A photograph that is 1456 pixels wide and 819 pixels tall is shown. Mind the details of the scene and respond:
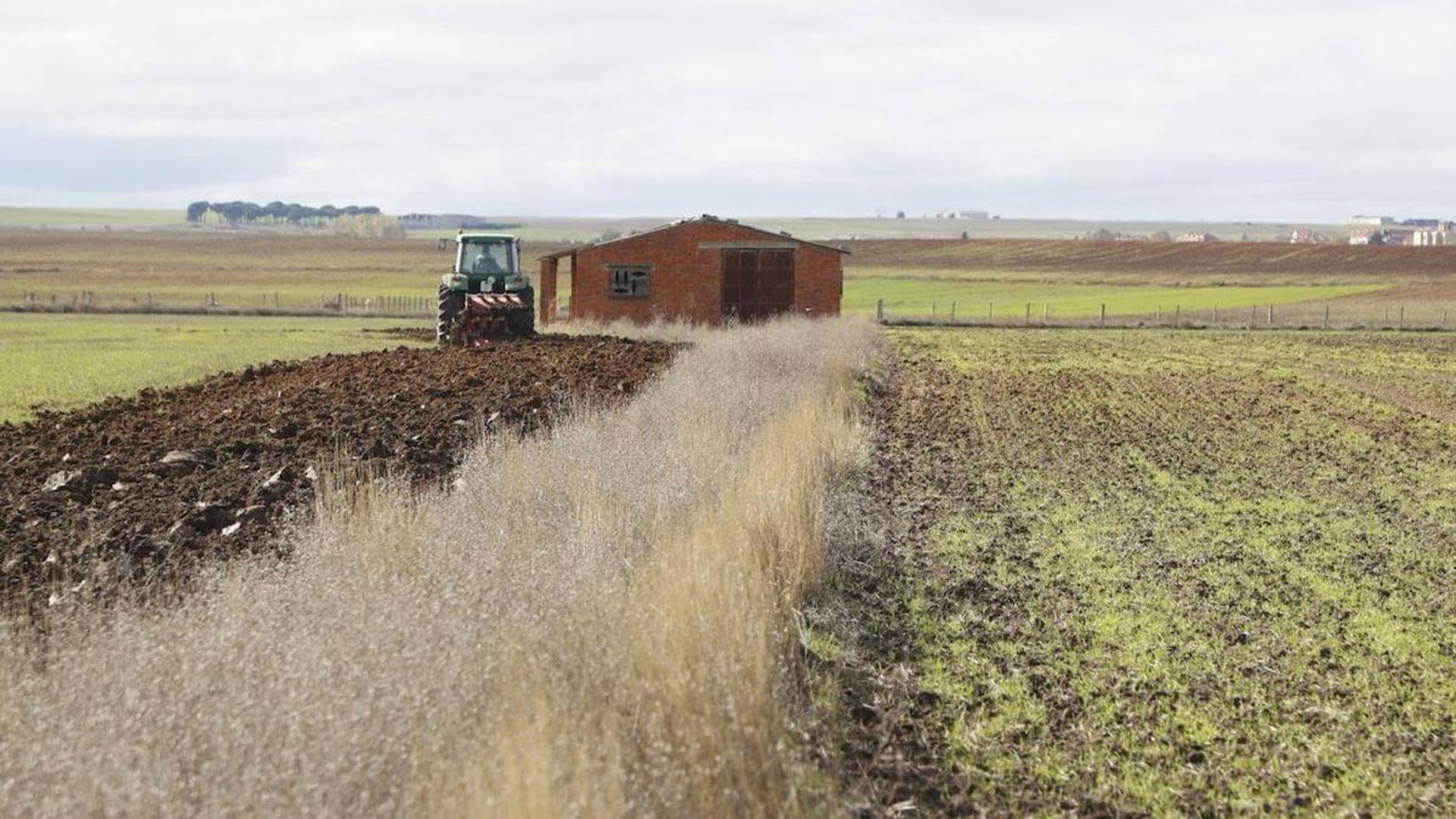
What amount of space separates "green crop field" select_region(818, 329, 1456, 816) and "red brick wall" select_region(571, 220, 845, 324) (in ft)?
74.2

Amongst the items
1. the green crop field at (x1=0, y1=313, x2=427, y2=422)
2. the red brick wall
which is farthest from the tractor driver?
the red brick wall

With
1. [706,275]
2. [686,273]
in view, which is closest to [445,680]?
[706,275]

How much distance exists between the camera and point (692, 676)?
20.1 ft

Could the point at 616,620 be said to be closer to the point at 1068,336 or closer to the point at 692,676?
the point at 692,676

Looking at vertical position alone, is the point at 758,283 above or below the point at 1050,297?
above

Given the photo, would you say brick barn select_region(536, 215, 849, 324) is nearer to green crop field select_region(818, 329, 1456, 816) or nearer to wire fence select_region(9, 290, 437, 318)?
wire fence select_region(9, 290, 437, 318)

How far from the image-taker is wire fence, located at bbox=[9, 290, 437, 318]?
59.9 m

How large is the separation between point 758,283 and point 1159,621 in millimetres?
34812

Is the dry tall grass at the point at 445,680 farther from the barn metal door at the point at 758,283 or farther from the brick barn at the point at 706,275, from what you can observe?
the barn metal door at the point at 758,283

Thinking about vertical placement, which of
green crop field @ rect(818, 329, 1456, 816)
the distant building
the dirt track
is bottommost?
green crop field @ rect(818, 329, 1456, 816)

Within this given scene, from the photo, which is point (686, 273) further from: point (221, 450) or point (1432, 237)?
point (1432, 237)

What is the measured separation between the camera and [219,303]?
72188 millimetres

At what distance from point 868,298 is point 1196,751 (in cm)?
7343

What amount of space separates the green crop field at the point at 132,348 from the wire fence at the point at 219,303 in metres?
4.59
